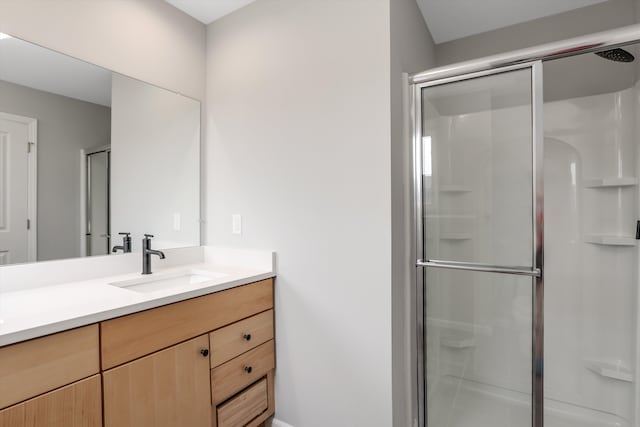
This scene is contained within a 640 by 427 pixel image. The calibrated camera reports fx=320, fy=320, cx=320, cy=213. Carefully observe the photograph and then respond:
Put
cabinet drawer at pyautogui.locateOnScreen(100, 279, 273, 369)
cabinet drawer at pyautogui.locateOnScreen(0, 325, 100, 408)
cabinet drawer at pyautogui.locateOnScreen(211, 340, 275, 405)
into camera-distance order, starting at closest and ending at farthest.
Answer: cabinet drawer at pyautogui.locateOnScreen(0, 325, 100, 408) → cabinet drawer at pyautogui.locateOnScreen(100, 279, 273, 369) → cabinet drawer at pyautogui.locateOnScreen(211, 340, 275, 405)

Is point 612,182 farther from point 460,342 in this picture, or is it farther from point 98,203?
point 98,203

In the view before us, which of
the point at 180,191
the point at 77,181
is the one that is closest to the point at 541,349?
the point at 180,191

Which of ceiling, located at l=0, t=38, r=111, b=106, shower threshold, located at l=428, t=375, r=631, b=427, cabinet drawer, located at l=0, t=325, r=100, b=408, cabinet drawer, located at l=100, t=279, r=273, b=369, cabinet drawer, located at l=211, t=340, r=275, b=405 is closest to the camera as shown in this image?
cabinet drawer, located at l=0, t=325, r=100, b=408

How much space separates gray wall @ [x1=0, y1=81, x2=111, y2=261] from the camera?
1.40m

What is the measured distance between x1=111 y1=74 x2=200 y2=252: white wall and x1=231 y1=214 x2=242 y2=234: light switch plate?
0.28 meters

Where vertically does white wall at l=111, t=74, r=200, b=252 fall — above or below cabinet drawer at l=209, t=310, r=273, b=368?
above

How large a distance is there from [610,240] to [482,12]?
156 centimetres

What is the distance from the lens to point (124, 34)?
166 centimetres

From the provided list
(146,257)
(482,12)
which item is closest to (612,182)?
(482,12)

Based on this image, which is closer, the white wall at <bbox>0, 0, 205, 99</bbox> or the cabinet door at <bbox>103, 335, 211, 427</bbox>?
the cabinet door at <bbox>103, 335, 211, 427</bbox>

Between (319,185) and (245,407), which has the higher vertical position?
(319,185)

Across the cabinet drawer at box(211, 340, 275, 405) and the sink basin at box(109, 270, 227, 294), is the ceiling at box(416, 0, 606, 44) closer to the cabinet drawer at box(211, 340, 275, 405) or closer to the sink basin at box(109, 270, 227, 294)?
the sink basin at box(109, 270, 227, 294)

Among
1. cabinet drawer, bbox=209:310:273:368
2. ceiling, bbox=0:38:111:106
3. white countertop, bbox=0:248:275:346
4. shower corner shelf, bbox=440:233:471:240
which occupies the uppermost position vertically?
ceiling, bbox=0:38:111:106

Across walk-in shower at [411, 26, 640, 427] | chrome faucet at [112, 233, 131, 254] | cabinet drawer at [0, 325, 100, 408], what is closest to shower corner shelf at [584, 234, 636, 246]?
walk-in shower at [411, 26, 640, 427]
